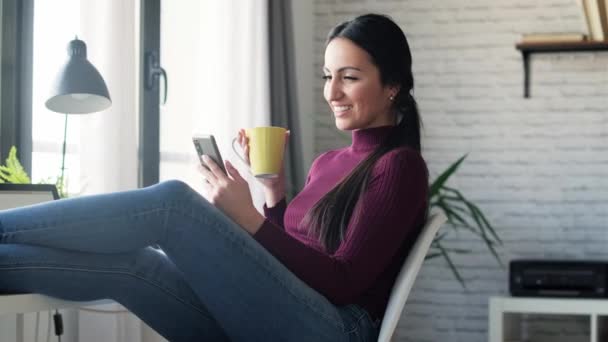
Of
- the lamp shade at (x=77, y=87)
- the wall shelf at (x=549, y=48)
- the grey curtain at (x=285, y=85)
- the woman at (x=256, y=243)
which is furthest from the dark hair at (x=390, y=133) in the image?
the wall shelf at (x=549, y=48)

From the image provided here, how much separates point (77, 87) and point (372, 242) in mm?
985

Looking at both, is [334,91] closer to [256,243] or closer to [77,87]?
[256,243]

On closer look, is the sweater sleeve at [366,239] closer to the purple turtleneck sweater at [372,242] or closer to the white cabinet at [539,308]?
the purple turtleneck sweater at [372,242]

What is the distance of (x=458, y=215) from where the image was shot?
4.27 metres

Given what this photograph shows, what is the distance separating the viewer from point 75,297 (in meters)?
1.53

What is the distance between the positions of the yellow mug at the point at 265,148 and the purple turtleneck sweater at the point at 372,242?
0.54ft

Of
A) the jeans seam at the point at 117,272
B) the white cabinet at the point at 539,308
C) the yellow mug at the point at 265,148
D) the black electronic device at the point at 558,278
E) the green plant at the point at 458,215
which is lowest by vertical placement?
the white cabinet at the point at 539,308

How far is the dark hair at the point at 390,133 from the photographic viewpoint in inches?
71.7

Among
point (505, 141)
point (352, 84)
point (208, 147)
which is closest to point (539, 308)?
point (505, 141)

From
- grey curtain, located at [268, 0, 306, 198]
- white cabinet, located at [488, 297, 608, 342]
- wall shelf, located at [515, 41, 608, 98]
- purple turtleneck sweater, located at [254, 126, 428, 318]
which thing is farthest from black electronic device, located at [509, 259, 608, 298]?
purple turtleneck sweater, located at [254, 126, 428, 318]

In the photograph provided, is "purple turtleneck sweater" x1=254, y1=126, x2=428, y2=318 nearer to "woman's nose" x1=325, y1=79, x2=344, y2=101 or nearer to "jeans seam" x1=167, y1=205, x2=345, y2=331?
"jeans seam" x1=167, y1=205, x2=345, y2=331

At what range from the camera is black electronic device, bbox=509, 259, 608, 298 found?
12.9 feet

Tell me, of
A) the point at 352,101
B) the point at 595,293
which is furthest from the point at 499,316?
the point at 352,101

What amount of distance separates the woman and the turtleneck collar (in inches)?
2.2
